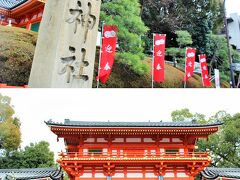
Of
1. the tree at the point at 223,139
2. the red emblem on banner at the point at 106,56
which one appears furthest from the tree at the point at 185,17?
the tree at the point at 223,139

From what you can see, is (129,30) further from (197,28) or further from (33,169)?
Answer: (33,169)

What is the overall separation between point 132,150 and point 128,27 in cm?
141

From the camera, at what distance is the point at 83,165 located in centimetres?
398

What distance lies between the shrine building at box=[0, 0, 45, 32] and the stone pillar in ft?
3.89

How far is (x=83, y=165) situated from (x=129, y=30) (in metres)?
1.54

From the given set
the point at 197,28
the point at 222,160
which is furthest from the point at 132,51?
the point at 222,160

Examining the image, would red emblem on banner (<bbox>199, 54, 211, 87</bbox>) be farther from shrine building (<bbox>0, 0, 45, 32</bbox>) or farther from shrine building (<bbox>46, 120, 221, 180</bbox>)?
shrine building (<bbox>0, 0, 45, 32</bbox>)

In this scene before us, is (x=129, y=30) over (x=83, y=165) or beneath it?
over

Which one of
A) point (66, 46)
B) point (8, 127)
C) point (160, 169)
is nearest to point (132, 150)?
point (160, 169)

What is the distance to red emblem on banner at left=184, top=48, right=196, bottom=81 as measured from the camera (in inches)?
138

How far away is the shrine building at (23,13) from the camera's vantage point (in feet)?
12.6

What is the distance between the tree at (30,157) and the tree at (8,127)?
183 millimetres

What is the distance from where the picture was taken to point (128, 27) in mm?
3561

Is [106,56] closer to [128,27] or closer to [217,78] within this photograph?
[128,27]
